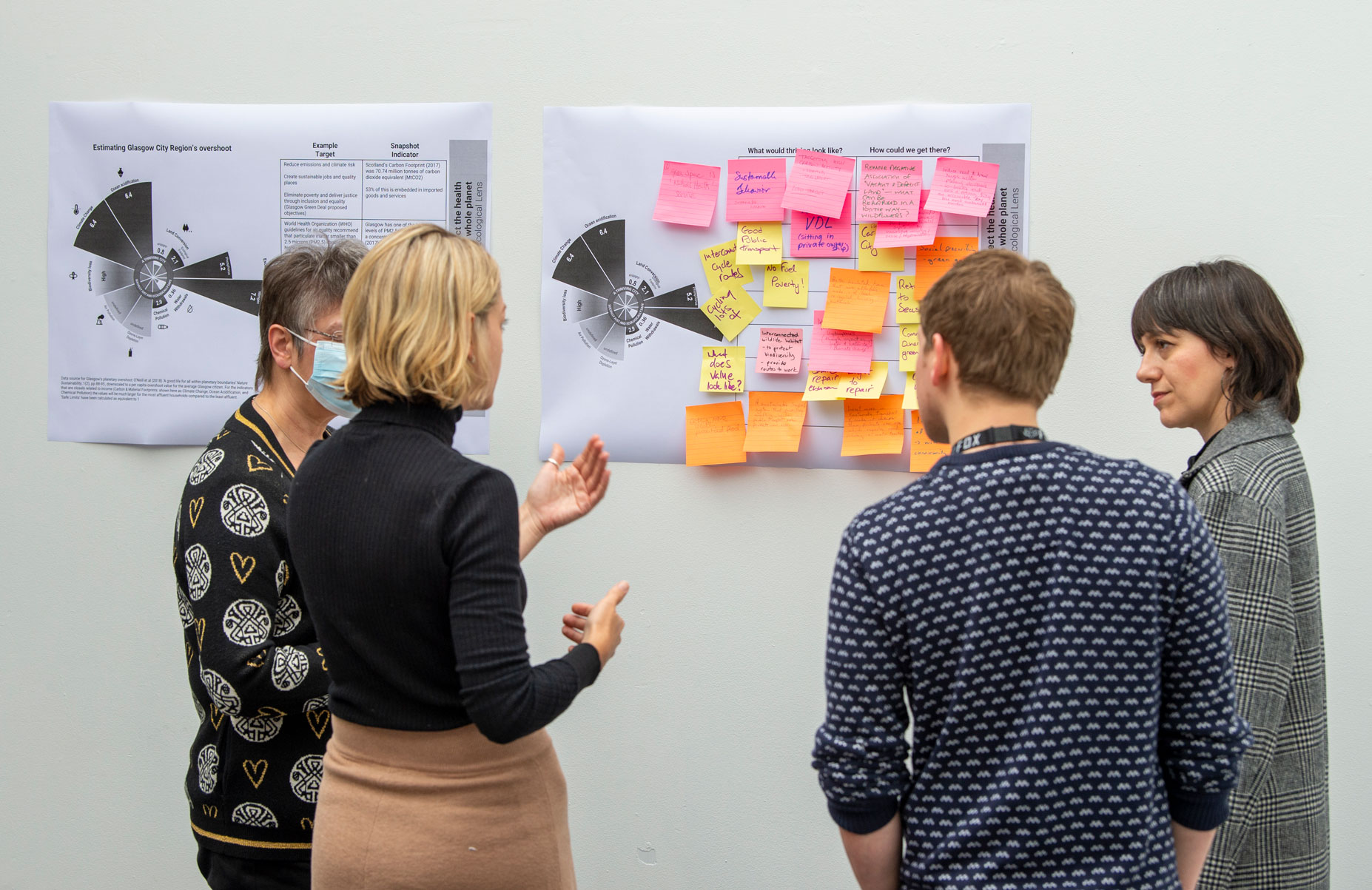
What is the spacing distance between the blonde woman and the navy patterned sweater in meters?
0.33

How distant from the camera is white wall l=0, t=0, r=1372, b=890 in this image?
5.65 feet

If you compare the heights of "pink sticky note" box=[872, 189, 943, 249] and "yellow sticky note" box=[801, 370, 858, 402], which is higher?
"pink sticky note" box=[872, 189, 943, 249]

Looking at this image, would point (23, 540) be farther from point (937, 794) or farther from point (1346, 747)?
point (1346, 747)

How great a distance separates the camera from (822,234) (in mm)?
1795

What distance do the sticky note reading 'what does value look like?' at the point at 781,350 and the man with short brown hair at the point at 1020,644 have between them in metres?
0.90

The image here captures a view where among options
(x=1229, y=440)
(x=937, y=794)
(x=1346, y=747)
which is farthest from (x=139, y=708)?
(x=1346, y=747)

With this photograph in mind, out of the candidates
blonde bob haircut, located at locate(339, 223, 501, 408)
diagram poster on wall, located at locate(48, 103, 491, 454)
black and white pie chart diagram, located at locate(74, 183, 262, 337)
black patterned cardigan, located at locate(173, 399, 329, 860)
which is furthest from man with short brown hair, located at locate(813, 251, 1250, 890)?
black and white pie chart diagram, located at locate(74, 183, 262, 337)

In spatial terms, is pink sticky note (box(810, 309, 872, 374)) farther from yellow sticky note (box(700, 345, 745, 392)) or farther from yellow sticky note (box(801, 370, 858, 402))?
yellow sticky note (box(700, 345, 745, 392))

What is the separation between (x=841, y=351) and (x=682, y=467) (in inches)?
14.8

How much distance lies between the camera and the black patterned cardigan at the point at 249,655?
3.94 ft

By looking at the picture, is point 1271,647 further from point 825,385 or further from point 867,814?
point 825,385

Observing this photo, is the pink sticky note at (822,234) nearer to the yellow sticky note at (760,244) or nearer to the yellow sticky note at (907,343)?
the yellow sticky note at (760,244)

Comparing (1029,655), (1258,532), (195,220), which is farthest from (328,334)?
(1258,532)

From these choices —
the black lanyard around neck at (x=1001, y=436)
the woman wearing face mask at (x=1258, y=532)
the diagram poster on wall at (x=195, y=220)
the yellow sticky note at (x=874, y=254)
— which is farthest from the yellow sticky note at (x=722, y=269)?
the black lanyard around neck at (x=1001, y=436)
